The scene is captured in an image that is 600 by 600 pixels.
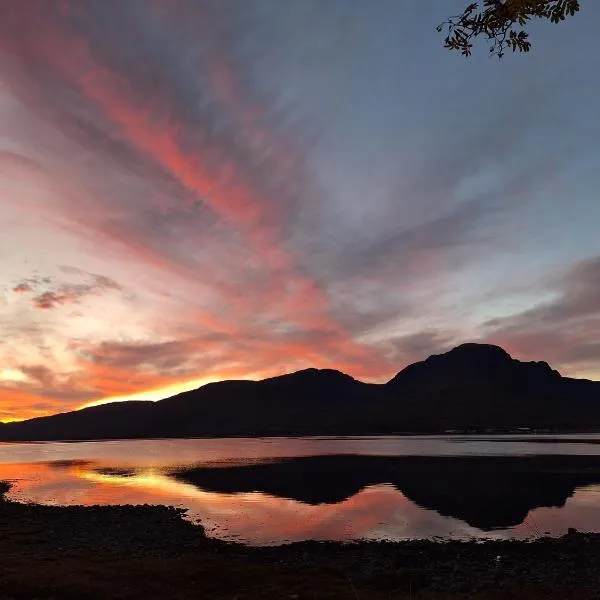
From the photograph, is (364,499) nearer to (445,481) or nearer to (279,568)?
(445,481)

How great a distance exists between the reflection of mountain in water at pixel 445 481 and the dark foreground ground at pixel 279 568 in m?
14.4

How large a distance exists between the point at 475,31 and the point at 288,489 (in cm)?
6873

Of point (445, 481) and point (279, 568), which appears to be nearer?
point (279, 568)

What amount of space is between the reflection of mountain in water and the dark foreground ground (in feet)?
47.3

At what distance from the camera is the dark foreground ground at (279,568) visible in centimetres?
2512

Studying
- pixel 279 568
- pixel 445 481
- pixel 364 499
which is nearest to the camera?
pixel 279 568

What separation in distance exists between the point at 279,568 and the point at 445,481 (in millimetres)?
54199

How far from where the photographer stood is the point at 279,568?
3073cm

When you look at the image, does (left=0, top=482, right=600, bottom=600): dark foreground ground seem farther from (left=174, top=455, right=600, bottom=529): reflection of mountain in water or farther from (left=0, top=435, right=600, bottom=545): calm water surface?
(left=174, top=455, right=600, bottom=529): reflection of mountain in water

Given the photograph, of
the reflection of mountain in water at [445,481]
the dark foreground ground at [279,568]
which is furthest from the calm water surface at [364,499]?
the dark foreground ground at [279,568]

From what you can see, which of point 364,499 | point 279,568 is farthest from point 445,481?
point 279,568

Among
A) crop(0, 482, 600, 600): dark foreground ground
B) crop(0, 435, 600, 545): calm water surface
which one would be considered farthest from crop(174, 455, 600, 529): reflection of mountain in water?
crop(0, 482, 600, 600): dark foreground ground

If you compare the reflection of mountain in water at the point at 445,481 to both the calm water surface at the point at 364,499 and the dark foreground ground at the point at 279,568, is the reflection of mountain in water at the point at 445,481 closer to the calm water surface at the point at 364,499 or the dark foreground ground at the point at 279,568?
the calm water surface at the point at 364,499

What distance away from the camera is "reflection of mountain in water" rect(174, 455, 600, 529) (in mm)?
56703
